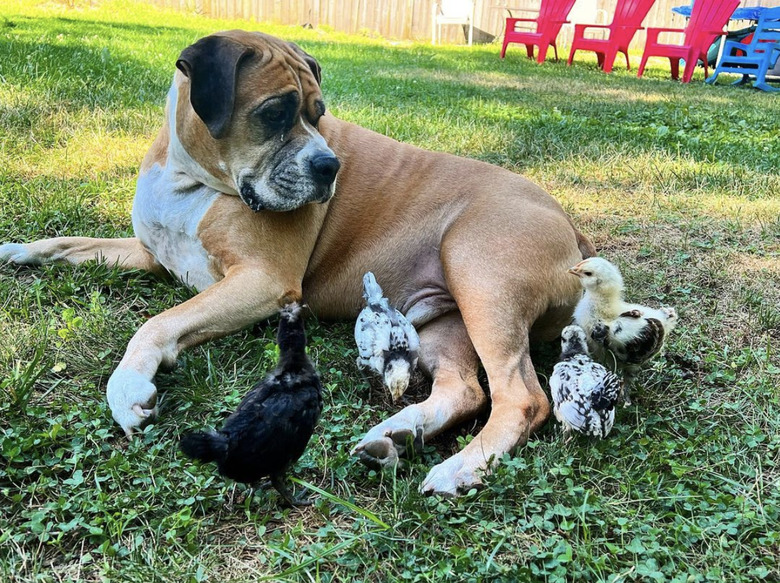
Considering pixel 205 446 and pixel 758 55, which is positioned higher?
pixel 758 55

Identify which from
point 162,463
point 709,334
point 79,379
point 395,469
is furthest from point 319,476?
point 709,334

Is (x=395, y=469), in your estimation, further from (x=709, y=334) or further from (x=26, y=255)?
(x=26, y=255)

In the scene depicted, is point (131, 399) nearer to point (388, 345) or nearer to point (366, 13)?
point (388, 345)

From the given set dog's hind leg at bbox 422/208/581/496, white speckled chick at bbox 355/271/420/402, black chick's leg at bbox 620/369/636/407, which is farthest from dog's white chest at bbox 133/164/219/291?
black chick's leg at bbox 620/369/636/407

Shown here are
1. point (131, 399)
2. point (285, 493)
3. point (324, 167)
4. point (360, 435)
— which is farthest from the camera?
point (324, 167)

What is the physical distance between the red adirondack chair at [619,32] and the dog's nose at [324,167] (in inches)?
488

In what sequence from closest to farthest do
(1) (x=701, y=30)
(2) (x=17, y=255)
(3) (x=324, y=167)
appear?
(3) (x=324, y=167), (2) (x=17, y=255), (1) (x=701, y=30)

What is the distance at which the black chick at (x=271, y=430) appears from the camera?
2027 mm

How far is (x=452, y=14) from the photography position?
18.1m

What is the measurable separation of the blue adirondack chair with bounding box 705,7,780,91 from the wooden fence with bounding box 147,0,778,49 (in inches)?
190

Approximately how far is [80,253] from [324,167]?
146cm

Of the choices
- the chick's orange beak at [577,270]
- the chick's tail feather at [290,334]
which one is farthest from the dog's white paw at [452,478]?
the chick's orange beak at [577,270]

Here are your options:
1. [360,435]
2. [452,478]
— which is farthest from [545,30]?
[452,478]

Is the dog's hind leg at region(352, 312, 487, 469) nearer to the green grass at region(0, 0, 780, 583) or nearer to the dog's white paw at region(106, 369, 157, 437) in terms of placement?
the green grass at region(0, 0, 780, 583)
